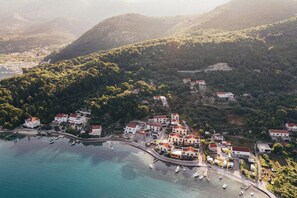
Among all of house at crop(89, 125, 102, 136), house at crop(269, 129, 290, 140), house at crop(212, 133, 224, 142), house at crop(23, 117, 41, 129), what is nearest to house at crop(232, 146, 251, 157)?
house at crop(212, 133, 224, 142)

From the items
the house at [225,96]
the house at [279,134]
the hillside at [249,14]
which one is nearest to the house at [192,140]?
the house at [279,134]

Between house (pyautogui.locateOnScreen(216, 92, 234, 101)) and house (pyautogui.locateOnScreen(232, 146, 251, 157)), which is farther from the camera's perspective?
house (pyautogui.locateOnScreen(216, 92, 234, 101))

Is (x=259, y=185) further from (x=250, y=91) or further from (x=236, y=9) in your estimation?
(x=236, y=9)

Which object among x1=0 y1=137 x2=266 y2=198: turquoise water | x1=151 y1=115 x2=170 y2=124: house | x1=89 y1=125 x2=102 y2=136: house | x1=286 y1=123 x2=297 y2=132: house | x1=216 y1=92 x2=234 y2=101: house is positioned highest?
x1=216 y1=92 x2=234 y2=101: house

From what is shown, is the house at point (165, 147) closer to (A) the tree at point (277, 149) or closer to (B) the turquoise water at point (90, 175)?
(B) the turquoise water at point (90, 175)

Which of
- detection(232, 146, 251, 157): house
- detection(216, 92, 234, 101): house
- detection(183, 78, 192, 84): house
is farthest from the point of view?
detection(183, 78, 192, 84): house

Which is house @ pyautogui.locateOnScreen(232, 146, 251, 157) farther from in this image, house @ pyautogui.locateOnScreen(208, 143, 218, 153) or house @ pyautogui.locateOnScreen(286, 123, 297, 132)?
house @ pyautogui.locateOnScreen(286, 123, 297, 132)

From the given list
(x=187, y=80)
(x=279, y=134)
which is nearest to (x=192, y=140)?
(x=279, y=134)

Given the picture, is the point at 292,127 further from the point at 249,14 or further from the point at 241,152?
the point at 249,14
